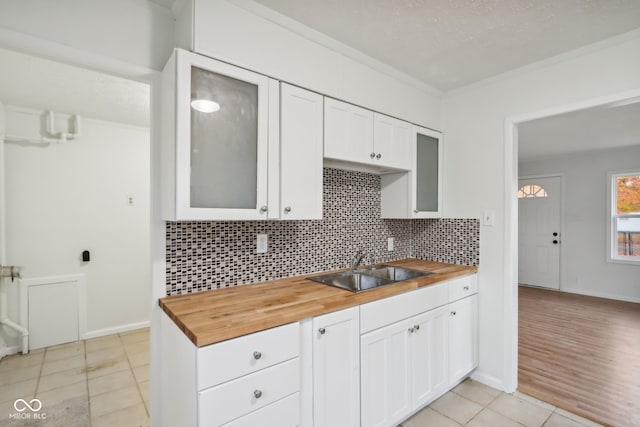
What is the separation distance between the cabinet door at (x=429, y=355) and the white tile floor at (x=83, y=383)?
178cm

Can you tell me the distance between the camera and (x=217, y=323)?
1218mm

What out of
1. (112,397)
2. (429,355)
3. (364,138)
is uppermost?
(364,138)

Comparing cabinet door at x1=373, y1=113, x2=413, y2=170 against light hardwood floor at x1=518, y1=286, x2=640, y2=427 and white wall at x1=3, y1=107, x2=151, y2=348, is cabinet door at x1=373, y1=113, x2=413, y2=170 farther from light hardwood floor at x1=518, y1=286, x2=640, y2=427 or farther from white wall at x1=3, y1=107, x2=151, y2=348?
white wall at x1=3, y1=107, x2=151, y2=348

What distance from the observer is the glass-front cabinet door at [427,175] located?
8.23ft

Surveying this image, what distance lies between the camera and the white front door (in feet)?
18.2

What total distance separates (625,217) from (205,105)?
20.8 ft

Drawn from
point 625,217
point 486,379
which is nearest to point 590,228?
point 625,217

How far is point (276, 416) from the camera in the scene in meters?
1.29

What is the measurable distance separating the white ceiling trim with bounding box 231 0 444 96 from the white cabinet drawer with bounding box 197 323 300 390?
1.56 metres

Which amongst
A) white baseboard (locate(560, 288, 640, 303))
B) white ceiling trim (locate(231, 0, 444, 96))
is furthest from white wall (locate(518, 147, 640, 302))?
white ceiling trim (locate(231, 0, 444, 96))

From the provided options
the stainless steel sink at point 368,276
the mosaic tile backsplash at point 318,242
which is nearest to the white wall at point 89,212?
the mosaic tile backsplash at point 318,242

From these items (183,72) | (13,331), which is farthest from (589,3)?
(13,331)

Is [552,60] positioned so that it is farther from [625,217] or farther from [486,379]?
[625,217]

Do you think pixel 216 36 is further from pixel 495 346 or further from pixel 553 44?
pixel 495 346
